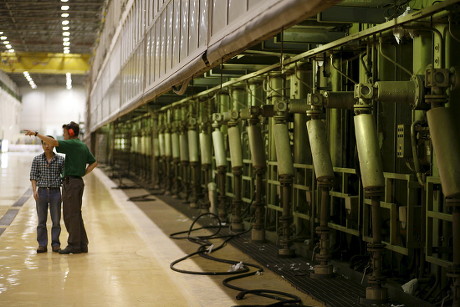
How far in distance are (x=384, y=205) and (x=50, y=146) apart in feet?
16.6

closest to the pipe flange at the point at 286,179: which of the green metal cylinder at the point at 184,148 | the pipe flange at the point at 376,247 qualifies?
the pipe flange at the point at 376,247

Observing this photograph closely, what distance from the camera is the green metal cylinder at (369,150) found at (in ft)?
22.1

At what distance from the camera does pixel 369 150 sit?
6.75 m

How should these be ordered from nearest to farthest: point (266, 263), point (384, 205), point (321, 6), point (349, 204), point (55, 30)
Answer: point (321, 6) < point (384, 205) < point (349, 204) < point (266, 263) < point (55, 30)

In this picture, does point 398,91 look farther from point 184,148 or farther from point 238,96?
point 184,148

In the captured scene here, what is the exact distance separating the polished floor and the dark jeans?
0.26 metres

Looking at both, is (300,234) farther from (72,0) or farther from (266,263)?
(72,0)

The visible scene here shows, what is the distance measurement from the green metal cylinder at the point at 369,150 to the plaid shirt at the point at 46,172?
5.09 metres

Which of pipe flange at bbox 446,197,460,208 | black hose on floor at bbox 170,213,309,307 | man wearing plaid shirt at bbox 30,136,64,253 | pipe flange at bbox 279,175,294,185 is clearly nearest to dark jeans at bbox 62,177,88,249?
man wearing plaid shirt at bbox 30,136,64,253

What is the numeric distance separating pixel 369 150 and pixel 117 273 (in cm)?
378

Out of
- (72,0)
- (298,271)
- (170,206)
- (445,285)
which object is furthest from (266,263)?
(72,0)

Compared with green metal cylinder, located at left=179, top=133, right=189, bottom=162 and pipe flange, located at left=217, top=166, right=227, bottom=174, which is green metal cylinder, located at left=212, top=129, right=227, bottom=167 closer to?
pipe flange, located at left=217, top=166, right=227, bottom=174

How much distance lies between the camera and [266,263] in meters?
9.22

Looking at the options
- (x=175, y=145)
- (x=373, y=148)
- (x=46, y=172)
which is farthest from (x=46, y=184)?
(x=175, y=145)
